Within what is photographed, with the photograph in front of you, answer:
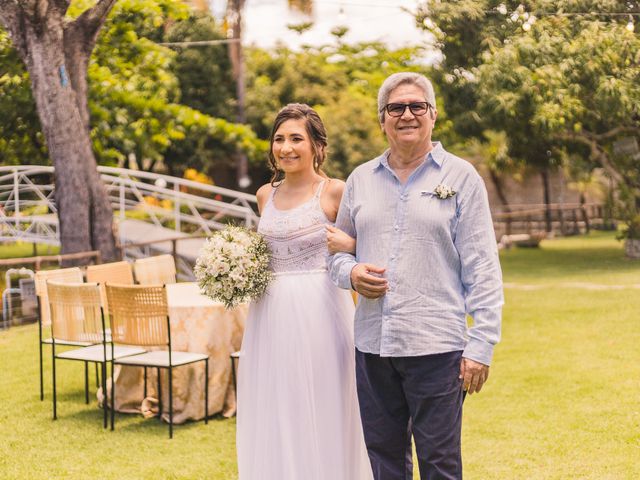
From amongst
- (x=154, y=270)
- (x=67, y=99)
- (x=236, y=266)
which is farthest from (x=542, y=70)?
(x=236, y=266)

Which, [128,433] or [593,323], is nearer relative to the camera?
[128,433]

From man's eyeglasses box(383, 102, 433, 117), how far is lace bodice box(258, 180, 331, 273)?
115 cm

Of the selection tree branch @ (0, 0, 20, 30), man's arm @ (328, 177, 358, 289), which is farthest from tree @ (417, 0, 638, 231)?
man's arm @ (328, 177, 358, 289)

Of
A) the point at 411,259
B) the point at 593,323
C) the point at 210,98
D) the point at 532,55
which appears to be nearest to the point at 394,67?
the point at 210,98

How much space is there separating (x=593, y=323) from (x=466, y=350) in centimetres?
828

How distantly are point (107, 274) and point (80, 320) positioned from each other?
108 centimetres

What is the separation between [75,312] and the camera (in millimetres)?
6582

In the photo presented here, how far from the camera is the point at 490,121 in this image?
765 inches

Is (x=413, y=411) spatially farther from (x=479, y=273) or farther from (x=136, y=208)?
(x=136, y=208)

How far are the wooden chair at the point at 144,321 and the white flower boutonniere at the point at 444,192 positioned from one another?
335cm

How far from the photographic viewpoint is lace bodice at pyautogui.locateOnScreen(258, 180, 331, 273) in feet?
14.1

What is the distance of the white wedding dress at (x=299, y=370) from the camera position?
4172 millimetres

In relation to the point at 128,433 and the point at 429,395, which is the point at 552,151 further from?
the point at 429,395

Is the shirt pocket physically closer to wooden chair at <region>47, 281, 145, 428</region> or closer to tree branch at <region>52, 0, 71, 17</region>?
wooden chair at <region>47, 281, 145, 428</region>
